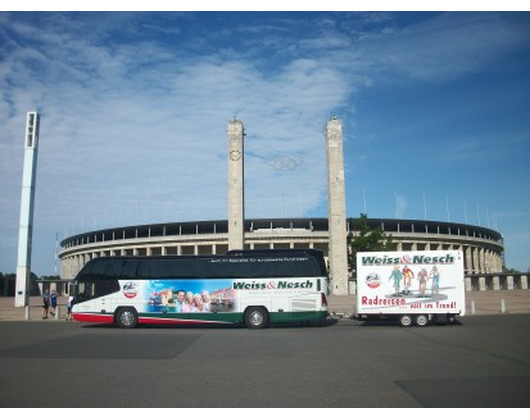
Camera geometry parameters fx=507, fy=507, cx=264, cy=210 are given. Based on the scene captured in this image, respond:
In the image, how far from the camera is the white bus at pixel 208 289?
24812mm

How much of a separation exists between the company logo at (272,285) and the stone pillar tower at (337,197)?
142 ft

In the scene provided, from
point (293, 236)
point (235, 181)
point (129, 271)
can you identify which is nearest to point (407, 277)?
point (129, 271)

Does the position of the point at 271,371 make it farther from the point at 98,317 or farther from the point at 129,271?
the point at 98,317

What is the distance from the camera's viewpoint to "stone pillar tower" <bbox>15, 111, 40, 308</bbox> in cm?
4331

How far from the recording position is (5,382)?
10141 millimetres

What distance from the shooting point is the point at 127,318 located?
83.9 ft

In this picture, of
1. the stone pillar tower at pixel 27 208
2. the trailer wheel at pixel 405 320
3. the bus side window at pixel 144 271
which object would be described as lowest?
the trailer wheel at pixel 405 320

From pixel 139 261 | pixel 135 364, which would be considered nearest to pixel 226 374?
pixel 135 364

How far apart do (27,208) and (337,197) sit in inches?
1512

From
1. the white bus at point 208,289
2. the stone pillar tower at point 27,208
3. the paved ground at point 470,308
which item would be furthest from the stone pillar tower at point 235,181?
the white bus at point 208,289

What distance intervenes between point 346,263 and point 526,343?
52765mm

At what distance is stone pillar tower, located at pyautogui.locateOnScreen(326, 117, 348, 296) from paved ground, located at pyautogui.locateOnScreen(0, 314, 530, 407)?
4806 cm

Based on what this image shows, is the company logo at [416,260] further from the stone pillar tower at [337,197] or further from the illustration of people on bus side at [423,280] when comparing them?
the stone pillar tower at [337,197]

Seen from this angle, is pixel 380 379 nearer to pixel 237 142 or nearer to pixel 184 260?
pixel 184 260
